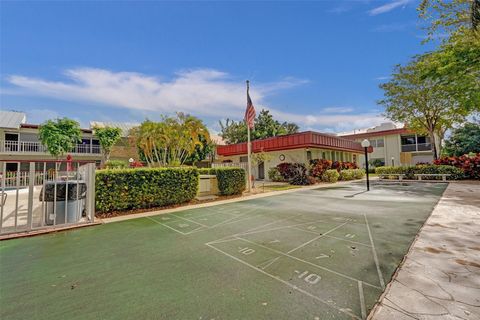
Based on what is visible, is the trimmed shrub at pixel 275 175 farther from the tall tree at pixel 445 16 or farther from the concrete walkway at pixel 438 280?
the concrete walkway at pixel 438 280

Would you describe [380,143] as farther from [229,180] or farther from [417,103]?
[229,180]

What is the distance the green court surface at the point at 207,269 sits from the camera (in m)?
2.26

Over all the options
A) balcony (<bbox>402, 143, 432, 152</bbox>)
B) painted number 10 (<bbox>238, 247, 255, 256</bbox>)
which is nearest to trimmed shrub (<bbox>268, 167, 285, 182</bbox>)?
painted number 10 (<bbox>238, 247, 255, 256</bbox>)

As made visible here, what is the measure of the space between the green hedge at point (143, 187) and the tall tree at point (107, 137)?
1929 centimetres

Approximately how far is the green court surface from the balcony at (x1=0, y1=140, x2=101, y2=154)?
22831mm

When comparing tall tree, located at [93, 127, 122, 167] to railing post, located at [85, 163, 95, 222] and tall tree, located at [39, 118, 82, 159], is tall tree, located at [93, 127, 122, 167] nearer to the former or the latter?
tall tree, located at [39, 118, 82, 159]

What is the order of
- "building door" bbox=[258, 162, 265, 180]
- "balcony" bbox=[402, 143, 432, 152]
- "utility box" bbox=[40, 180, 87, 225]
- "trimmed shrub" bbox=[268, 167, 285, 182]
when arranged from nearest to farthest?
"utility box" bbox=[40, 180, 87, 225] < "trimmed shrub" bbox=[268, 167, 285, 182] < "building door" bbox=[258, 162, 265, 180] < "balcony" bbox=[402, 143, 432, 152]

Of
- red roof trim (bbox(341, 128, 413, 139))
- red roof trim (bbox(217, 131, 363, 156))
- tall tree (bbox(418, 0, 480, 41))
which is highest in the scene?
tall tree (bbox(418, 0, 480, 41))

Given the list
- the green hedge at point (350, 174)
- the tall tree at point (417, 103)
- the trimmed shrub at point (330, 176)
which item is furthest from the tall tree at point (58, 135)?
the tall tree at point (417, 103)

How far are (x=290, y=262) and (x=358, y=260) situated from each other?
107 cm

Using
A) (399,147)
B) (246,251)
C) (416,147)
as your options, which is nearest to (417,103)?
(399,147)

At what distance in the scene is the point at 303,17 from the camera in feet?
30.1

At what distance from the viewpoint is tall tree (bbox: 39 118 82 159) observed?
2020 centimetres

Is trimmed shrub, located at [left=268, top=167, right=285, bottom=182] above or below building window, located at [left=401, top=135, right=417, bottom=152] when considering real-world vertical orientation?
below
